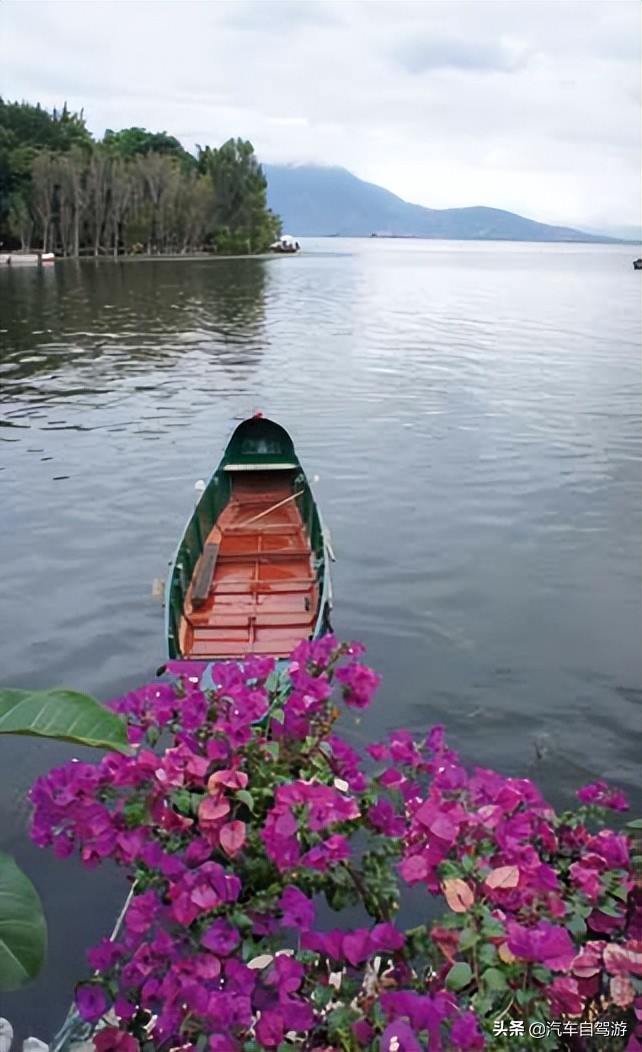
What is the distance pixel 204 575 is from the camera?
32.6ft

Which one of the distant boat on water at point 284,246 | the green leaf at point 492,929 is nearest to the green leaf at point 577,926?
the green leaf at point 492,929

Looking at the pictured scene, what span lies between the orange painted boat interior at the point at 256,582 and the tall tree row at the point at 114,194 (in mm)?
73577

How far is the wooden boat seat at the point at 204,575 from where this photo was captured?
30.9 feet

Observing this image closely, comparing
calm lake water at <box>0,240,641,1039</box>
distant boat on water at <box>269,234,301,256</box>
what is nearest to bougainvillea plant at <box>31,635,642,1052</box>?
calm lake water at <box>0,240,641,1039</box>

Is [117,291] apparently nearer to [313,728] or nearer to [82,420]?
[82,420]

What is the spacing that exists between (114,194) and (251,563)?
81.4 meters

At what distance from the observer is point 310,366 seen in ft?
102

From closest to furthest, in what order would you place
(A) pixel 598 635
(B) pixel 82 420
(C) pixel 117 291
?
(A) pixel 598 635 → (B) pixel 82 420 → (C) pixel 117 291

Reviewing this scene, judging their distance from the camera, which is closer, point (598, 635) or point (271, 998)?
point (271, 998)

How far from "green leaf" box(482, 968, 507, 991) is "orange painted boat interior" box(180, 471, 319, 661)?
6014 millimetres

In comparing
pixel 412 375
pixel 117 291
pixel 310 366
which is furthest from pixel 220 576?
pixel 117 291

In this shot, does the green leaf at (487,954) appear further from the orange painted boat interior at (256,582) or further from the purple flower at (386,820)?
the orange painted boat interior at (256,582)

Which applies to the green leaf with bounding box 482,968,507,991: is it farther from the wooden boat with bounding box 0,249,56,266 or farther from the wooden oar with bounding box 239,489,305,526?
the wooden boat with bounding box 0,249,56,266

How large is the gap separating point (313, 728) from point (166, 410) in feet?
70.6
